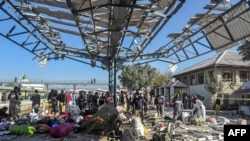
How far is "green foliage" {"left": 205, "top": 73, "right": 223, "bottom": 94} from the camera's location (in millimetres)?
38469

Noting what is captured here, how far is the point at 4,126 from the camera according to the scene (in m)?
14.2

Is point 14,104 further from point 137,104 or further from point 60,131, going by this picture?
point 137,104

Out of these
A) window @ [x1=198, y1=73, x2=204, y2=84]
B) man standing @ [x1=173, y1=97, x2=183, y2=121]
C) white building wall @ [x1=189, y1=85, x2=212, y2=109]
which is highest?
window @ [x1=198, y1=73, x2=204, y2=84]

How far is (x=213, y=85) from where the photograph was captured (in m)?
38.5

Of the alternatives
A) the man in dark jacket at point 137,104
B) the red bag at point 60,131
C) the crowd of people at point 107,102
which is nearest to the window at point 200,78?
the crowd of people at point 107,102

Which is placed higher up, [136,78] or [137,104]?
[136,78]

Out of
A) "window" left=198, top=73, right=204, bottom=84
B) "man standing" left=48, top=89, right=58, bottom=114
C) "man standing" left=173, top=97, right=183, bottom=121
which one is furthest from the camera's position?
"window" left=198, top=73, right=204, bottom=84

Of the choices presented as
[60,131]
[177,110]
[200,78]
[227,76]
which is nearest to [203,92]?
[200,78]

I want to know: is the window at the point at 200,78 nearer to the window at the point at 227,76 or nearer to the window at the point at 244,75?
the window at the point at 227,76

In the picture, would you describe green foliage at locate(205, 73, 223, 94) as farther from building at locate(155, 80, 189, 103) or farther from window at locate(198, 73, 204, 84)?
window at locate(198, 73, 204, 84)

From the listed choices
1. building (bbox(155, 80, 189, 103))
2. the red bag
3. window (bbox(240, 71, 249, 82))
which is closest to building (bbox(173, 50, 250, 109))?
window (bbox(240, 71, 249, 82))

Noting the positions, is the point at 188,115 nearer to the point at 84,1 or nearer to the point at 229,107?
the point at 84,1

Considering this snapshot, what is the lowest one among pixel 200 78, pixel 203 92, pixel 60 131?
pixel 60 131

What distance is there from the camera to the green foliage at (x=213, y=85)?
126 ft
